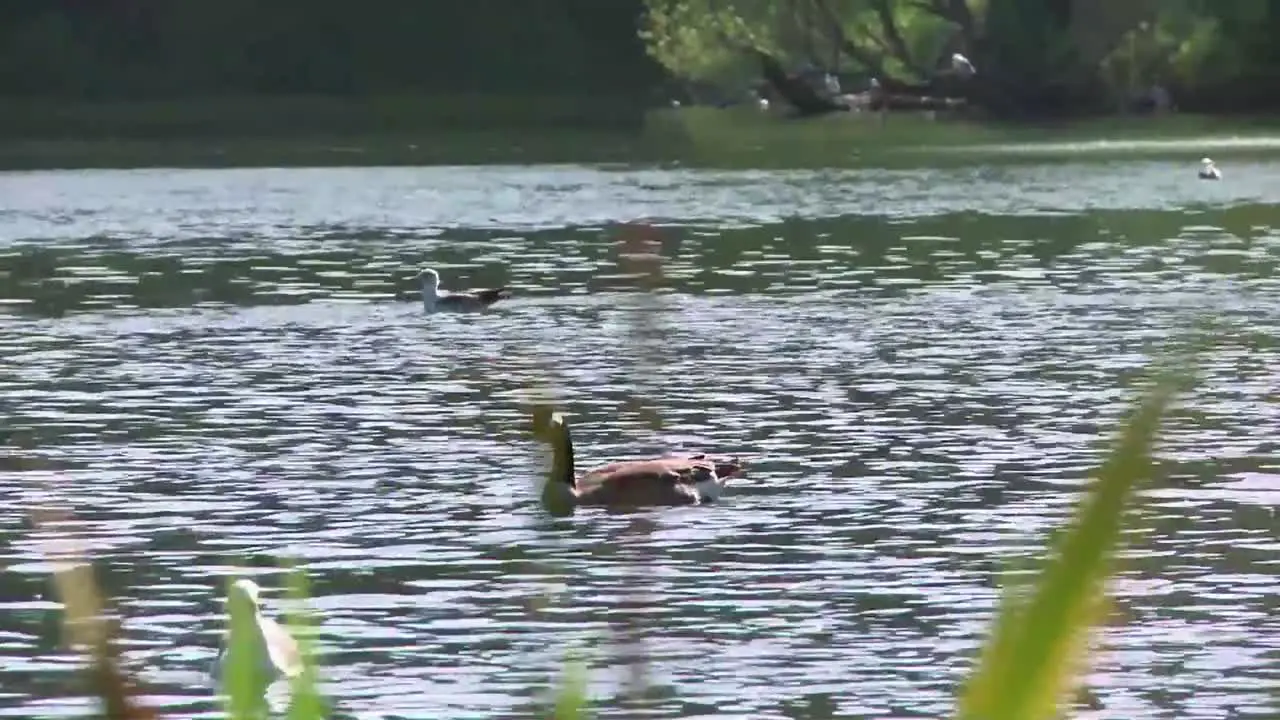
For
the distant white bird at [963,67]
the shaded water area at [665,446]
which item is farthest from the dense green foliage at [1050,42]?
the shaded water area at [665,446]

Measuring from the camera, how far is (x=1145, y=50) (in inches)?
4323

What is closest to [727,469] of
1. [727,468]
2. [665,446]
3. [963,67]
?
[727,468]

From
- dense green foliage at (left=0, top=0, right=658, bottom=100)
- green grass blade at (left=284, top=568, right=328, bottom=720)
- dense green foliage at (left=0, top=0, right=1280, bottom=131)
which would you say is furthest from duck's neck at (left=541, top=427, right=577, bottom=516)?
dense green foliage at (left=0, top=0, right=658, bottom=100)

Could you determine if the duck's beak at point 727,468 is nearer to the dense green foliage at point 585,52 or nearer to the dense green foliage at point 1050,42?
the dense green foliage at point 1050,42

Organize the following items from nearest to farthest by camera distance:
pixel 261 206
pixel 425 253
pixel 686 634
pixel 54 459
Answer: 1. pixel 686 634
2. pixel 54 459
3. pixel 425 253
4. pixel 261 206

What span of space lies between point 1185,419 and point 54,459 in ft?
31.2

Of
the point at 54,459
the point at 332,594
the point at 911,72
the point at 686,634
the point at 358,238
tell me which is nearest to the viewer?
the point at 686,634

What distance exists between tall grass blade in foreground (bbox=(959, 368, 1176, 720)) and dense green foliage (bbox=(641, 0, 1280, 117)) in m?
101

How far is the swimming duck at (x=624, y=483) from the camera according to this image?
19.7 meters

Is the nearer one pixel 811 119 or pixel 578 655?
pixel 578 655

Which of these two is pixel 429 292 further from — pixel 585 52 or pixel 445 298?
pixel 585 52

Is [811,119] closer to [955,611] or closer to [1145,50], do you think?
[1145,50]

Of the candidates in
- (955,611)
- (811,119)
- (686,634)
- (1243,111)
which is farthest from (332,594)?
(811,119)

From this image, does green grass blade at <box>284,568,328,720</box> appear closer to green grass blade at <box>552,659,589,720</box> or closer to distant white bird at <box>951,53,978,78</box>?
green grass blade at <box>552,659,589,720</box>
